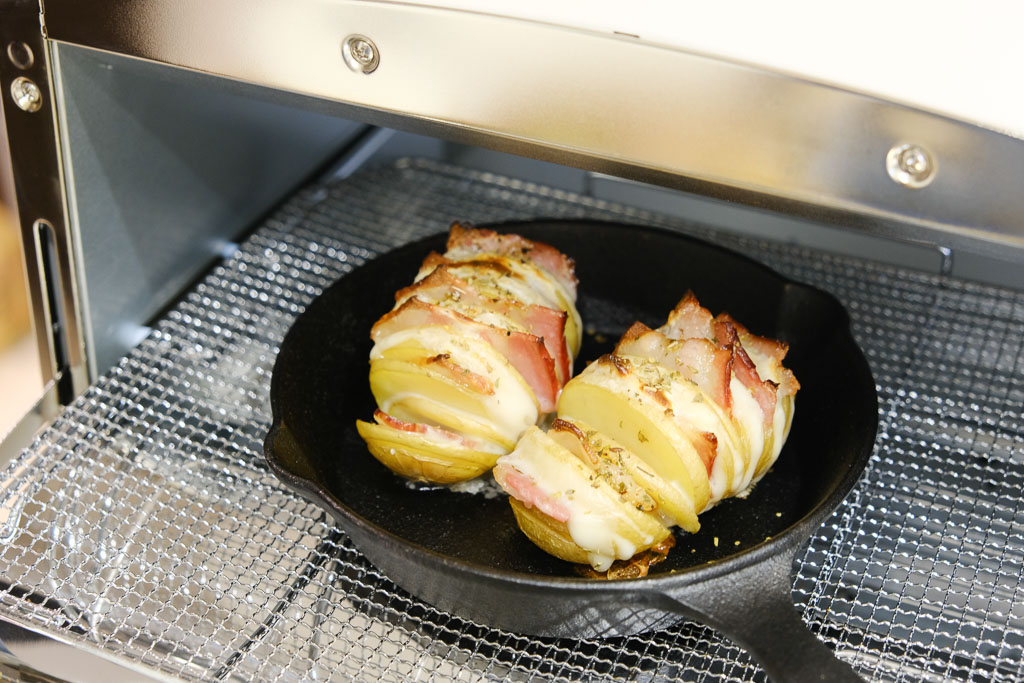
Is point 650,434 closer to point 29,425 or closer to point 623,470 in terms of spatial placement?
point 623,470

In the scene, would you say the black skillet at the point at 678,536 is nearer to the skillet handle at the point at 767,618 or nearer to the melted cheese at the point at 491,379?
the skillet handle at the point at 767,618

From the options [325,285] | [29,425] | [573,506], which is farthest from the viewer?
[325,285]

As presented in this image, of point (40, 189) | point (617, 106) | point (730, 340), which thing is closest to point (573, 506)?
point (730, 340)

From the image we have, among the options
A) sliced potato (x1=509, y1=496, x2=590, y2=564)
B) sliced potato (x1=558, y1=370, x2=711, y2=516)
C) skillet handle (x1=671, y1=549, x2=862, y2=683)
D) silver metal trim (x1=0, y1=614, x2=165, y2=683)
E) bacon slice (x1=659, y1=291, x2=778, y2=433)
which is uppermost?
bacon slice (x1=659, y1=291, x2=778, y2=433)

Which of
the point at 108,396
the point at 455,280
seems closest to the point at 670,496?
the point at 455,280

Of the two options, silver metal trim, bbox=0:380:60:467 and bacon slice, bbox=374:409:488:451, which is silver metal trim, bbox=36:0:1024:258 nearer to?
bacon slice, bbox=374:409:488:451

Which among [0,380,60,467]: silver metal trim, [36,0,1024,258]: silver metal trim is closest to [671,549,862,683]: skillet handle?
[36,0,1024,258]: silver metal trim

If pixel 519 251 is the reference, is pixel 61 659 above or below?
below
